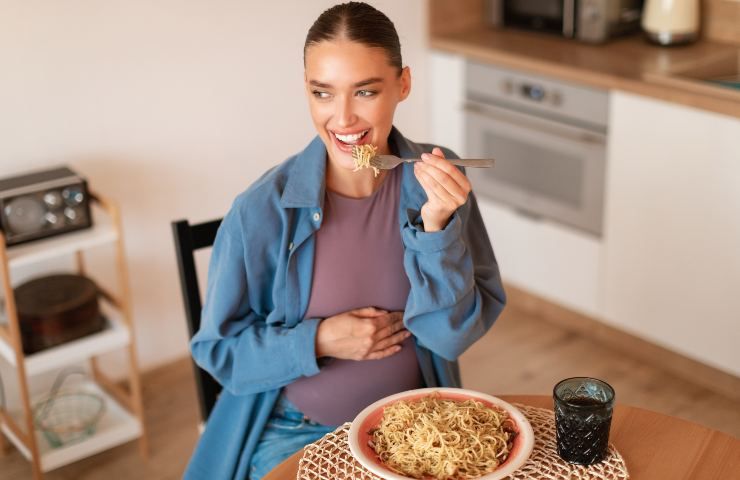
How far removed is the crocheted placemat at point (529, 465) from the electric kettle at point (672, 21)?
2.11 m

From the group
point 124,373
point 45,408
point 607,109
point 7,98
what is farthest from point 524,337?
point 7,98

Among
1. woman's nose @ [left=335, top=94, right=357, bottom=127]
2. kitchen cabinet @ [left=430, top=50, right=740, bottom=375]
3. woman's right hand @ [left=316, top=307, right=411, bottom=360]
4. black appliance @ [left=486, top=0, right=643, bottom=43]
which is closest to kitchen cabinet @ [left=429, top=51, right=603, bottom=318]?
kitchen cabinet @ [left=430, top=50, right=740, bottom=375]

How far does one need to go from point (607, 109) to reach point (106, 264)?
1.59m

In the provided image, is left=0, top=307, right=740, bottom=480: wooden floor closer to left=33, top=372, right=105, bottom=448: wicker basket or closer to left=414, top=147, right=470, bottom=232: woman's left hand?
left=33, top=372, right=105, bottom=448: wicker basket

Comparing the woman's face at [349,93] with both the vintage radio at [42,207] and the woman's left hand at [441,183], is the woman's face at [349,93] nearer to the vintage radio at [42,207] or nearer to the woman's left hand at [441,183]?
the woman's left hand at [441,183]

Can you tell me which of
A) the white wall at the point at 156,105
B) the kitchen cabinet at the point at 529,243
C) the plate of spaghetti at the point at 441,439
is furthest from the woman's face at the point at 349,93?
the kitchen cabinet at the point at 529,243

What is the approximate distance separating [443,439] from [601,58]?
6.91 ft

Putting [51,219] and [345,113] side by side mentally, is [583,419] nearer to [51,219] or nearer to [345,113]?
[345,113]

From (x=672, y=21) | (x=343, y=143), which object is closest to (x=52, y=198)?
(x=343, y=143)

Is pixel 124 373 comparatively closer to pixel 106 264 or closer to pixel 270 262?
pixel 106 264

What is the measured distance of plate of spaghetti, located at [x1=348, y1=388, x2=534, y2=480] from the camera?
132 centimetres

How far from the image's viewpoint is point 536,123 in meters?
3.25

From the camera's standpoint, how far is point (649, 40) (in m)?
3.27

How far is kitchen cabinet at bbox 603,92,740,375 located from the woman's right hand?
1493 millimetres
